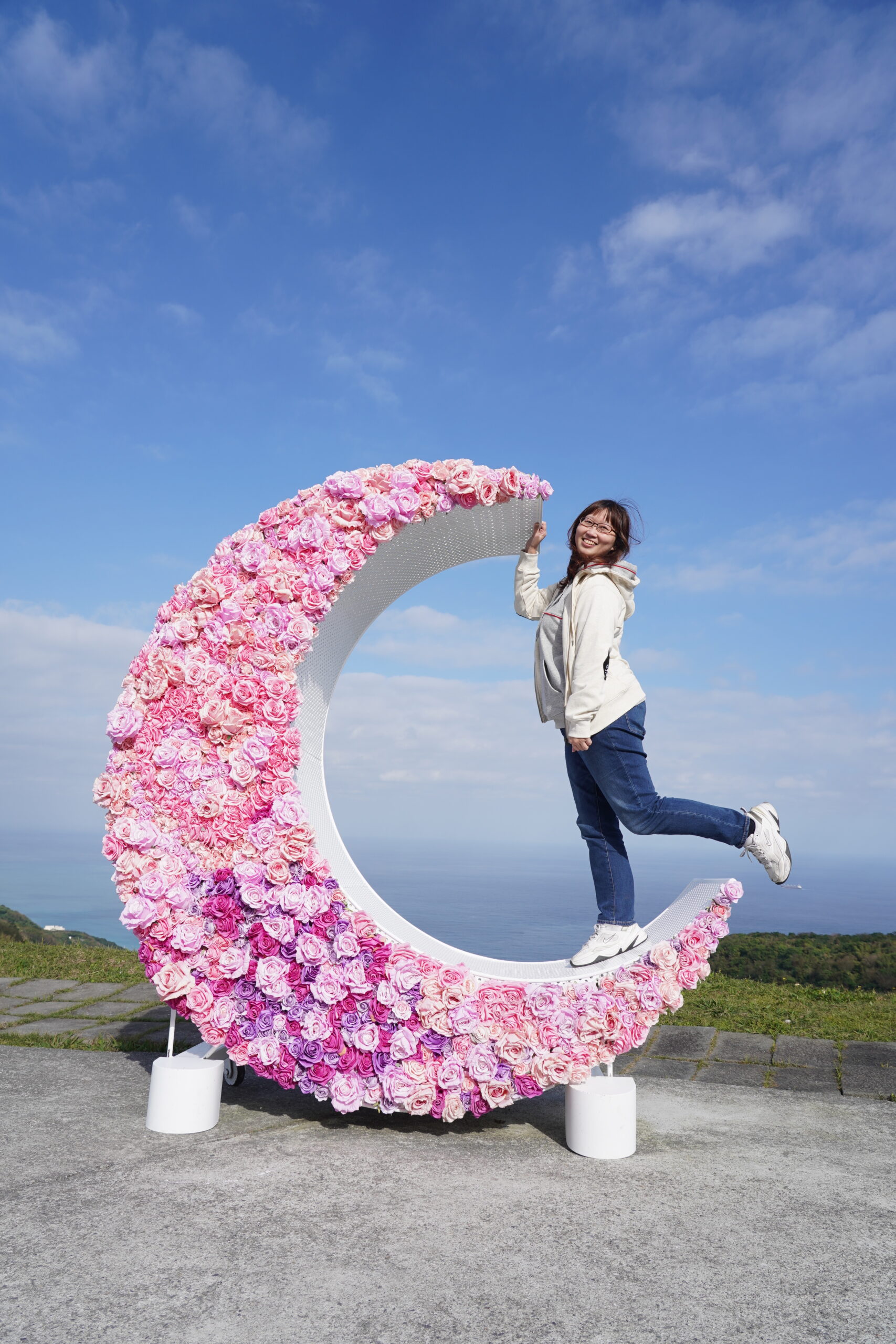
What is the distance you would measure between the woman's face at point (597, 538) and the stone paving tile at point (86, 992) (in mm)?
4672

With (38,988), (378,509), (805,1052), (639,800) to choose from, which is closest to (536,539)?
(378,509)

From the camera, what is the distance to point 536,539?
4051mm

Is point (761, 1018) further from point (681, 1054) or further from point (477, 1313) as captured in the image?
point (477, 1313)

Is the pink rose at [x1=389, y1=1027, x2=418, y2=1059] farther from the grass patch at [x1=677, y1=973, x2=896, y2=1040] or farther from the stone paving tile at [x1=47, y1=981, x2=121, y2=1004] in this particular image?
the stone paving tile at [x1=47, y1=981, x2=121, y2=1004]

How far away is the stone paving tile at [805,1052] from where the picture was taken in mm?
4898

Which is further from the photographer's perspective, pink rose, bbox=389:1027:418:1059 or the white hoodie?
the white hoodie

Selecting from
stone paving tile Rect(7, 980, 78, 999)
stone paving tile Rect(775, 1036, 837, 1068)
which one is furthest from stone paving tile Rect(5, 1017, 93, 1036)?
stone paving tile Rect(775, 1036, 837, 1068)

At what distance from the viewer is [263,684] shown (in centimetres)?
379

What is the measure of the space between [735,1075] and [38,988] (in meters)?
4.87

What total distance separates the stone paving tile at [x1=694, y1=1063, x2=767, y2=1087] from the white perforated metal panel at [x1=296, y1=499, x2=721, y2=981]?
3.88ft

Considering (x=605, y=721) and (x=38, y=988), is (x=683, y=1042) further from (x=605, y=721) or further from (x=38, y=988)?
(x=38, y=988)

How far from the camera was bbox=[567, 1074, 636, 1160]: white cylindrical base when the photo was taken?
3.38 metres

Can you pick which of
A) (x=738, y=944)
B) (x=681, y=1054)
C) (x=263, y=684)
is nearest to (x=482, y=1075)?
(x=263, y=684)

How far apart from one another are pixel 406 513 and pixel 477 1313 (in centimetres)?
276
